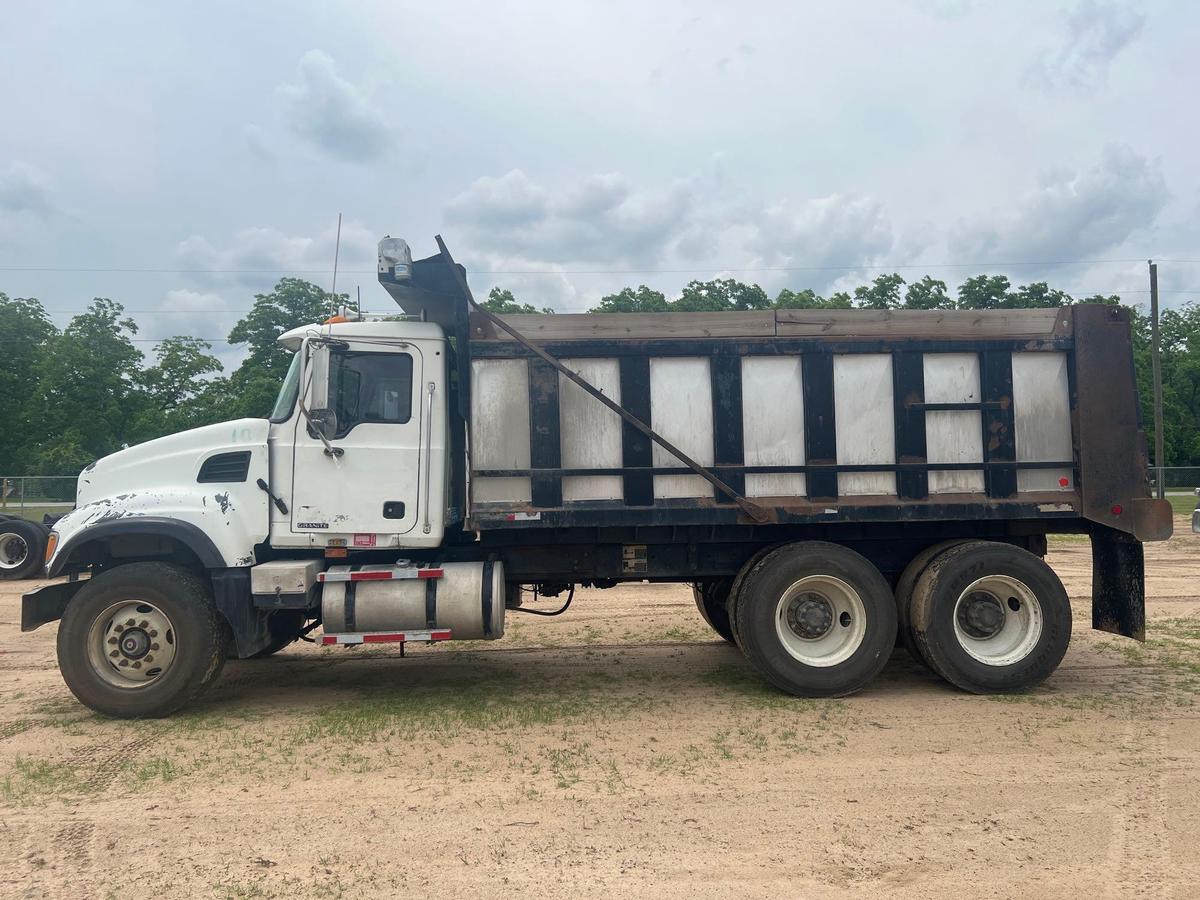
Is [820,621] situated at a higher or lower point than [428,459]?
lower

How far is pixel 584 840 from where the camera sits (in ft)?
12.6

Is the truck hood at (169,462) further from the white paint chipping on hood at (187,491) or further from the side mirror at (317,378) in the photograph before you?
the side mirror at (317,378)

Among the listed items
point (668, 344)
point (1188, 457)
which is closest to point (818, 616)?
point (668, 344)

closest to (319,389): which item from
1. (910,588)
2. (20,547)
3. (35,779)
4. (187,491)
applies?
(187,491)

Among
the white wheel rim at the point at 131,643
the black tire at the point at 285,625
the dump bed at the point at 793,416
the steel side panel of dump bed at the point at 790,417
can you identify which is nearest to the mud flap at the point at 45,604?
the white wheel rim at the point at 131,643

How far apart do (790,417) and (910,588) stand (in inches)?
66.3

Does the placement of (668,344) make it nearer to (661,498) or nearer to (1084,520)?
(661,498)

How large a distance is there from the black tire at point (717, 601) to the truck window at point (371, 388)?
3023 mm

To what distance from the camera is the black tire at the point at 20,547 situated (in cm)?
1348

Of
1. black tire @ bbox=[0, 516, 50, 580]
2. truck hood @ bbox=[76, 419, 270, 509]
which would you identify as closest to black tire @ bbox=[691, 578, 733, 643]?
truck hood @ bbox=[76, 419, 270, 509]

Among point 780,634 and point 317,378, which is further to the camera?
point 780,634

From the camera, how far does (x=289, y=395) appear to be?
6.18 meters

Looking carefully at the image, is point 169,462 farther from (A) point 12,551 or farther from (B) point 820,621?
(A) point 12,551

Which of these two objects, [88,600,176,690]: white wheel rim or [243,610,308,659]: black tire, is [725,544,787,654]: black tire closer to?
[243,610,308,659]: black tire
